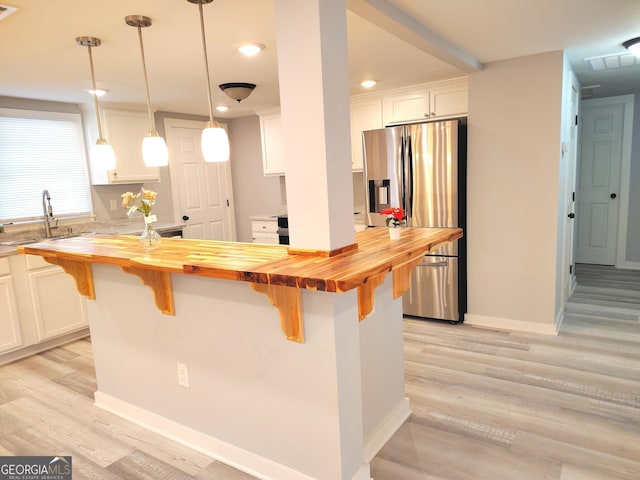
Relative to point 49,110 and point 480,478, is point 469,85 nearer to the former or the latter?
point 480,478

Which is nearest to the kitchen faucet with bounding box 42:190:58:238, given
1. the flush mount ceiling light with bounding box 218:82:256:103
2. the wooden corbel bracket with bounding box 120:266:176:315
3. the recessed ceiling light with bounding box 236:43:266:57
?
the flush mount ceiling light with bounding box 218:82:256:103

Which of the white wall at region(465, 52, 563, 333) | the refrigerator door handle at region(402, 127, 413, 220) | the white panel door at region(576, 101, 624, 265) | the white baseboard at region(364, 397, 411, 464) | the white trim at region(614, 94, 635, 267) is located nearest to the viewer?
the white baseboard at region(364, 397, 411, 464)

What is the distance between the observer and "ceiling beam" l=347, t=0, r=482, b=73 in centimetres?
203

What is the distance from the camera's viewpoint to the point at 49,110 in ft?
13.9

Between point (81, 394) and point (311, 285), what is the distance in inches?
94.0

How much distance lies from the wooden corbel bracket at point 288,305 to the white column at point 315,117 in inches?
9.1

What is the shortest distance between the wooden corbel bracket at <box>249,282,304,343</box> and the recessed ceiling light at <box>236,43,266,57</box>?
1761mm

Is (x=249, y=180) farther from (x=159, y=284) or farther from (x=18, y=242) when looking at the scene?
(x=159, y=284)

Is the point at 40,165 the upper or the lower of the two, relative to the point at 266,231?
upper

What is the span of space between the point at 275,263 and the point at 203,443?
3.94 feet

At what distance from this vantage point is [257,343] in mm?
1969

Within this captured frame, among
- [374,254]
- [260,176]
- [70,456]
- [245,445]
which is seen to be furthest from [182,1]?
[260,176]

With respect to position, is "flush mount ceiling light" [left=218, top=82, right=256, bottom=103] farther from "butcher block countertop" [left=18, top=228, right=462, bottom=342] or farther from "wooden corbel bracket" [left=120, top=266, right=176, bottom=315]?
"wooden corbel bracket" [left=120, top=266, right=176, bottom=315]

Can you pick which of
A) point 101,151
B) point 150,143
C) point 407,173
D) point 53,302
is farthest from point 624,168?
point 53,302
